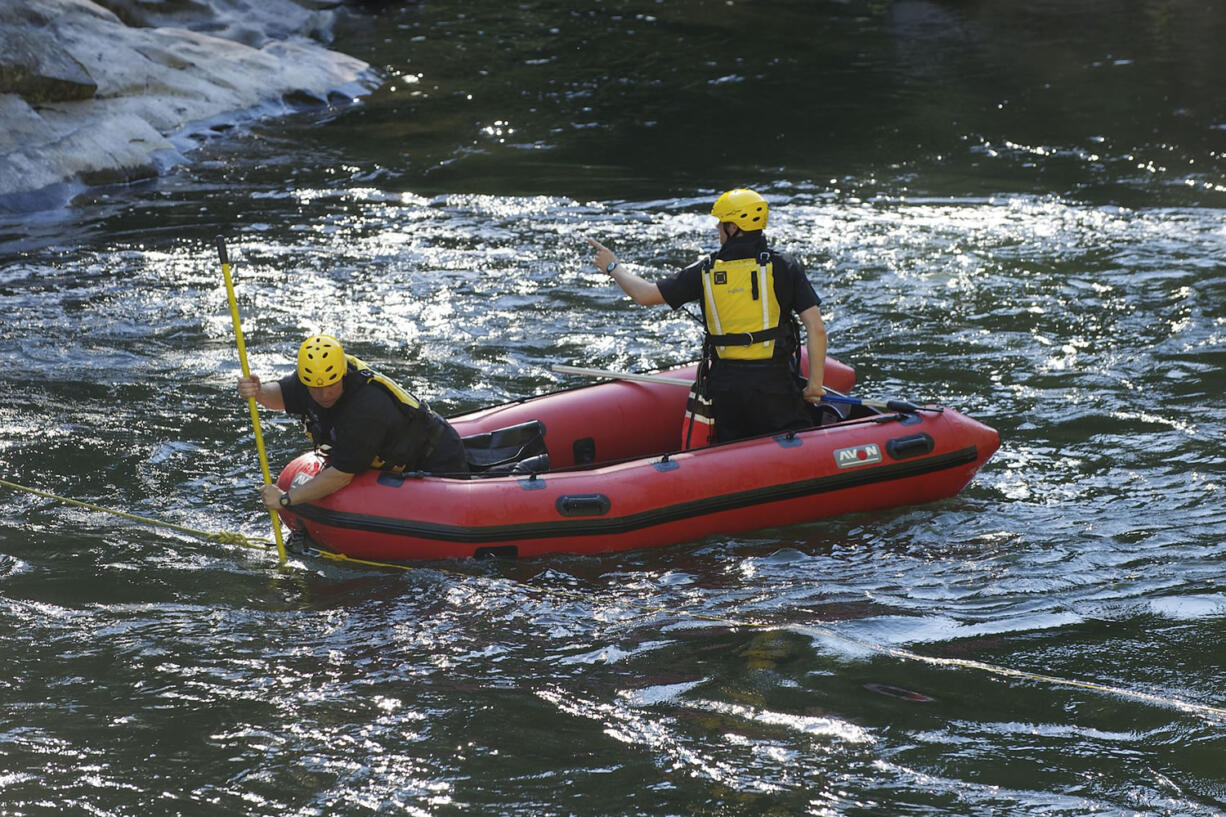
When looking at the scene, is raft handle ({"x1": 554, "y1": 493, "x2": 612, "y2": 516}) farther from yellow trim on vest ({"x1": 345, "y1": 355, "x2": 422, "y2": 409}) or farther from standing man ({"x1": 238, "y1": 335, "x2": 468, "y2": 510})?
yellow trim on vest ({"x1": 345, "y1": 355, "x2": 422, "y2": 409})

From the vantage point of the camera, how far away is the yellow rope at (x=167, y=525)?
6732 millimetres

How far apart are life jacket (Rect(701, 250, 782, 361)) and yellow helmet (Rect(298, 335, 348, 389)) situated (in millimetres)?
1880

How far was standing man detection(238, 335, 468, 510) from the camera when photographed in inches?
238

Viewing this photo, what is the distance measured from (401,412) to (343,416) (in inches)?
12.4

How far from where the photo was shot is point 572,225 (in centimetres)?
1210

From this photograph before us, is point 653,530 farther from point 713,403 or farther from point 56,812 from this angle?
point 56,812

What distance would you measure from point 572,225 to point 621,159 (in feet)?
8.83

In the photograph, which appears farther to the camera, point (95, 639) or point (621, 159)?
point (621, 159)

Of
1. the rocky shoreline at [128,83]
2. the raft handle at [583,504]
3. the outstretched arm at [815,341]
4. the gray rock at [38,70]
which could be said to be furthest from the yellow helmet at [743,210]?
the gray rock at [38,70]

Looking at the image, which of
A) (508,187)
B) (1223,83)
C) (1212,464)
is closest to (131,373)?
(508,187)

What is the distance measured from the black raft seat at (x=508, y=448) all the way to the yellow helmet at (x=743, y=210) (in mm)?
1578

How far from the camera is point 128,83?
15133 millimetres

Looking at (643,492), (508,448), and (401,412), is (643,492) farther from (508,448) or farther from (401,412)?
(401,412)

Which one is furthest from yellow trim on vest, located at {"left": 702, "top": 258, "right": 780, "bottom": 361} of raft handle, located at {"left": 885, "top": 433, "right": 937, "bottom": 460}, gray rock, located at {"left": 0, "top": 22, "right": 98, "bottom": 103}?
gray rock, located at {"left": 0, "top": 22, "right": 98, "bottom": 103}
